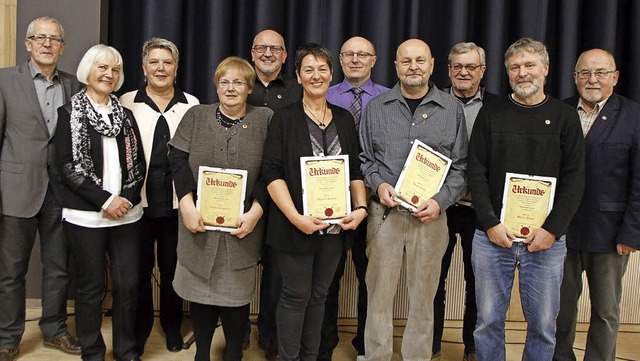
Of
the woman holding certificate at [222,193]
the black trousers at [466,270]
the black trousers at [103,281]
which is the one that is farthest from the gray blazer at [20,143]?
the black trousers at [466,270]

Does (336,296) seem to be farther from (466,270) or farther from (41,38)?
(41,38)

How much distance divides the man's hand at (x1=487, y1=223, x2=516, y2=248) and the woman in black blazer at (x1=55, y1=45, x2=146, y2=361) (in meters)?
1.61

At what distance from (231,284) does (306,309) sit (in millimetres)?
360

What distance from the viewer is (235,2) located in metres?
3.92

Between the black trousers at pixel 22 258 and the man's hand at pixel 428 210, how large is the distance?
71.2 inches

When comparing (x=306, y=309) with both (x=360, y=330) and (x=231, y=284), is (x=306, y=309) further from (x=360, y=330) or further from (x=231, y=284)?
(x=360, y=330)

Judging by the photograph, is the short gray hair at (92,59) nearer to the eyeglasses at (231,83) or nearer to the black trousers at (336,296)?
the eyeglasses at (231,83)

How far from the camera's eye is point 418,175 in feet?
8.46

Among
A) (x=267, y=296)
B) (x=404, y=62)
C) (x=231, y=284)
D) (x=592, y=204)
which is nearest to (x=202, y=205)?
(x=231, y=284)

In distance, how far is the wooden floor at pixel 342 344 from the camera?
3.09 metres

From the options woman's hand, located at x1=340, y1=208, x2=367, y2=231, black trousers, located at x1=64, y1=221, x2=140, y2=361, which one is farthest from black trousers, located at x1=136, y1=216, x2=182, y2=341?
woman's hand, located at x1=340, y1=208, x2=367, y2=231

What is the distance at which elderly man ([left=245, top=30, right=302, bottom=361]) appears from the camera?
3146 mm

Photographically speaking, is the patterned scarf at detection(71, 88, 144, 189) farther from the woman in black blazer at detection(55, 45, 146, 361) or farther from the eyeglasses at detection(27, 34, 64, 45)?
the eyeglasses at detection(27, 34, 64, 45)

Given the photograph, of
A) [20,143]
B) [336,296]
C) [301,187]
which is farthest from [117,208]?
[336,296]
